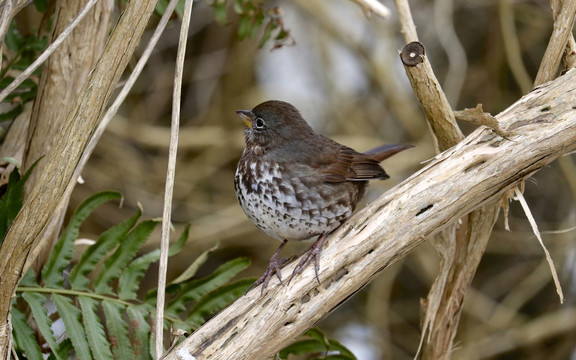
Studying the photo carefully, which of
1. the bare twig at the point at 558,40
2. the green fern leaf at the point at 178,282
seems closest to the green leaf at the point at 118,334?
the green fern leaf at the point at 178,282

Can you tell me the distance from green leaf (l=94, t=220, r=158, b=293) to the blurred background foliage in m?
2.15

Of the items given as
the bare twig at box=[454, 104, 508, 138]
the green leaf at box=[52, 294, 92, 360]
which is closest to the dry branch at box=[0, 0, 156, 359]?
the green leaf at box=[52, 294, 92, 360]

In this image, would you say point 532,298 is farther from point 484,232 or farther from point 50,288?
point 50,288

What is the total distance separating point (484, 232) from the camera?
2.37 m

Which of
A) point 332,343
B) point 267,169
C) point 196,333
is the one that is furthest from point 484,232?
point 196,333

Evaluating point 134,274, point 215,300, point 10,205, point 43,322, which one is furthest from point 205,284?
point 10,205

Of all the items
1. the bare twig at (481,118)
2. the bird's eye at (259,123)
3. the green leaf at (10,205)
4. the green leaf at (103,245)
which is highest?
the green leaf at (10,205)

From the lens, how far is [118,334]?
232cm

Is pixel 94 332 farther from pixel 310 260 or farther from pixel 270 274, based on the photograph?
pixel 310 260

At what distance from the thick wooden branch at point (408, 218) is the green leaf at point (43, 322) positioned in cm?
36

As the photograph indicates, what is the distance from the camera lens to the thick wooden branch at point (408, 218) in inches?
81.6

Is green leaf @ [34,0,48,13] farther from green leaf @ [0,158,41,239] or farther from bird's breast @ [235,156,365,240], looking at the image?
bird's breast @ [235,156,365,240]

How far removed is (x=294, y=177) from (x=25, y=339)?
1055 mm

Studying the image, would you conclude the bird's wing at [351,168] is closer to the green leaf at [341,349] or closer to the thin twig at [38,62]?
the green leaf at [341,349]
